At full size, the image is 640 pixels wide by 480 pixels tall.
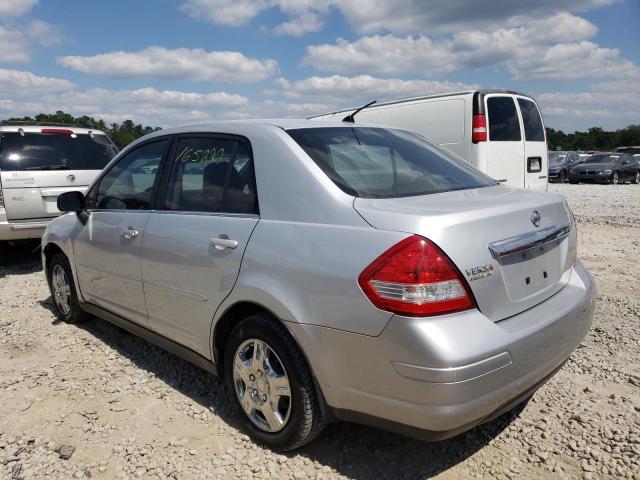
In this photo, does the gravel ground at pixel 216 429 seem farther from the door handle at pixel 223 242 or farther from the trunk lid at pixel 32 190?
the trunk lid at pixel 32 190

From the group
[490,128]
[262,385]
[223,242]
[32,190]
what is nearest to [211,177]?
[223,242]

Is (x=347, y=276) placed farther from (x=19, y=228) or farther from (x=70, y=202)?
(x=19, y=228)

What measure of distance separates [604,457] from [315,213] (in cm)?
188

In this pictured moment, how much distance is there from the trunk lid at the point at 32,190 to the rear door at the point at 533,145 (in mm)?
6545

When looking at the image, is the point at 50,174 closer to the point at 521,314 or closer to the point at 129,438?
the point at 129,438

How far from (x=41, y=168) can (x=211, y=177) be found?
191 inches

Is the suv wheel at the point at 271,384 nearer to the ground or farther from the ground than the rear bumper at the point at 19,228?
nearer to the ground

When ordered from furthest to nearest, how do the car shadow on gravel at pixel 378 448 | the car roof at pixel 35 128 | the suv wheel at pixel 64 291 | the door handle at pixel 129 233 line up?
the car roof at pixel 35 128, the suv wheel at pixel 64 291, the door handle at pixel 129 233, the car shadow on gravel at pixel 378 448

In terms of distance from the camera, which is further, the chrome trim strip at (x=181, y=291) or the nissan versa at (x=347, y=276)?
the chrome trim strip at (x=181, y=291)

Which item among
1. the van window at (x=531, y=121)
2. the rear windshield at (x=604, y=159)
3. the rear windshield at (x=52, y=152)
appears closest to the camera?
the rear windshield at (x=52, y=152)

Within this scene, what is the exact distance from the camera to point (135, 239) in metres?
3.45

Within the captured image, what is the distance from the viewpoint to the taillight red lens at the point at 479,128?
23.9 ft

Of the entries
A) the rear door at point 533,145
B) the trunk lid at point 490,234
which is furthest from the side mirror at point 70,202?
the rear door at point 533,145

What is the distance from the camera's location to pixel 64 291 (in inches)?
186
